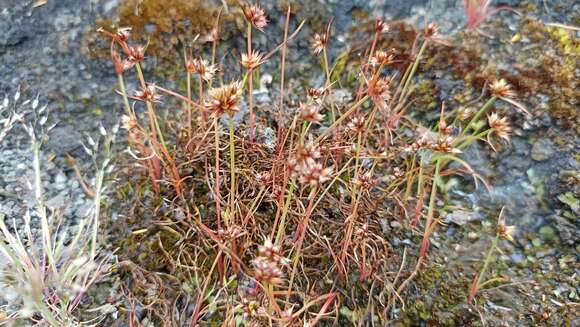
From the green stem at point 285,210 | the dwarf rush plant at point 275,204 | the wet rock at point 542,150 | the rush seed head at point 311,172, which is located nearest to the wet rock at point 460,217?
the dwarf rush plant at point 275,204

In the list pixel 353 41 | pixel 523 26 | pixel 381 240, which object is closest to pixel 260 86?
pixel 353 41

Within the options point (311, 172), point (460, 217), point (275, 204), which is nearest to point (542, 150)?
point (460, 217)

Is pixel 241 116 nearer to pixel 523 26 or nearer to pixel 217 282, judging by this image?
pixel 217 282

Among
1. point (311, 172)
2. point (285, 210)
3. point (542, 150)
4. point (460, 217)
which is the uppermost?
point (311, 172)

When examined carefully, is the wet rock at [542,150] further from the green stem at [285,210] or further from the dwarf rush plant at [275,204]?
the green stem at [285,210]

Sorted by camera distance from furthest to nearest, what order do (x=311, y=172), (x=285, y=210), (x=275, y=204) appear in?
(x=275, y=204), (x=285, y=210), (x=311, y=172)

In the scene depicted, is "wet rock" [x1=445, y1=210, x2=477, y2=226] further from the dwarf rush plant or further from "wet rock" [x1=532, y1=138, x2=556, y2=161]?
"wet rock" [x1=532, y1=138, x2=556, y2=161]

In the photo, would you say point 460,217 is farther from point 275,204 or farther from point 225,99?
point 225,99

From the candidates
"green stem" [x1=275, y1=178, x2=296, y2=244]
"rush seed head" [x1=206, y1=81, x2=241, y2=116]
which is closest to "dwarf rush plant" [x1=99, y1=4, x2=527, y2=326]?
"green stem" [x1=275, y1=178, x2=296, y2=244]
